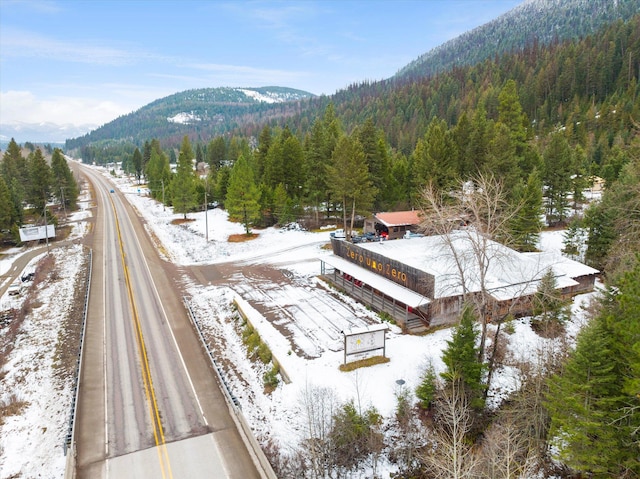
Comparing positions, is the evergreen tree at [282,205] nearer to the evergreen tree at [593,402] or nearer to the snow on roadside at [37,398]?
the snow on roadside at [37,398]

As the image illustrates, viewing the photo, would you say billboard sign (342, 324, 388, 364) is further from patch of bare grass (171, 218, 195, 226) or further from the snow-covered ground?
patch of bare grass (171, 218, 195, 226)

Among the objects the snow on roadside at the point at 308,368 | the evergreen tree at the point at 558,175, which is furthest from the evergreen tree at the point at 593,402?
the evergreen tree at the point at 558,175

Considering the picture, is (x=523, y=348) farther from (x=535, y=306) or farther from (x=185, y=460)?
(x=185, y=460)

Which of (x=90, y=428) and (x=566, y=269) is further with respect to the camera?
(x=566, y=269)

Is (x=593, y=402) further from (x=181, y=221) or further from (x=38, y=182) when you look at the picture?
(x=38, y=182)

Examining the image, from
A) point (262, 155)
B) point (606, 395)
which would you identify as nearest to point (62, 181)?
point (262, 155)

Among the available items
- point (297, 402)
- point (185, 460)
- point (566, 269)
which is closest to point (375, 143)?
point (566, 269)
